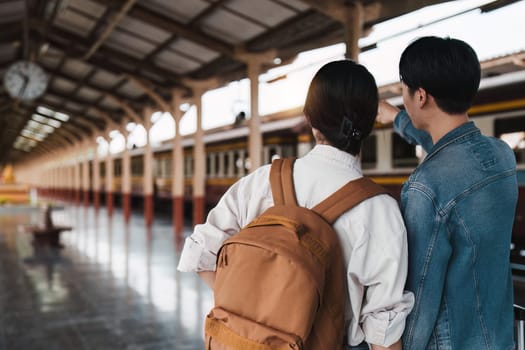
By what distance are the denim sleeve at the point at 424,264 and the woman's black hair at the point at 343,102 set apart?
0.21m

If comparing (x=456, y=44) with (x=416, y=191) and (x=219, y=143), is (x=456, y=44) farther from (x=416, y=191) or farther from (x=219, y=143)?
(x=219, y=143)

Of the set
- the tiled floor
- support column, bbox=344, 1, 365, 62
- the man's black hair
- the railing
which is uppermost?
support column, bbox=344, 1, 365, 62

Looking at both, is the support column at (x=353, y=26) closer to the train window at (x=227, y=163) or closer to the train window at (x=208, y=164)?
the train window at (x=227, y=163)

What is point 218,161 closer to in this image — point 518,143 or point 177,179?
point 177,179

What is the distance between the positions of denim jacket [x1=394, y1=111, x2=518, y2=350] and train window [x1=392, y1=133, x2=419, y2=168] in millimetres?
6717

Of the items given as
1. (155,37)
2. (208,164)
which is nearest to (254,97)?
(155,37)

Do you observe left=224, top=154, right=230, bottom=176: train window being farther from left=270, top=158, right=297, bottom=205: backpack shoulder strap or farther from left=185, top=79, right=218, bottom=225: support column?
left=270, top=158, right=297, bottom=205: backpack shoulder strap

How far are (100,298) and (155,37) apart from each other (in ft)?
19.2

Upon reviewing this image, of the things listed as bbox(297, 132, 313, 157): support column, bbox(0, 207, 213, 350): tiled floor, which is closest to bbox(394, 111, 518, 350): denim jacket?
bbox(0, 207, 213, 350): tiled floor

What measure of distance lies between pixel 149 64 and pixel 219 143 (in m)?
4.14

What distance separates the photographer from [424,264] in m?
1.15

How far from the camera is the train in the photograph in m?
6.47

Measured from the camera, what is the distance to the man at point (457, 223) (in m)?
1.16

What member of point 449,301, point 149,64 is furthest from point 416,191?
point 149,64
